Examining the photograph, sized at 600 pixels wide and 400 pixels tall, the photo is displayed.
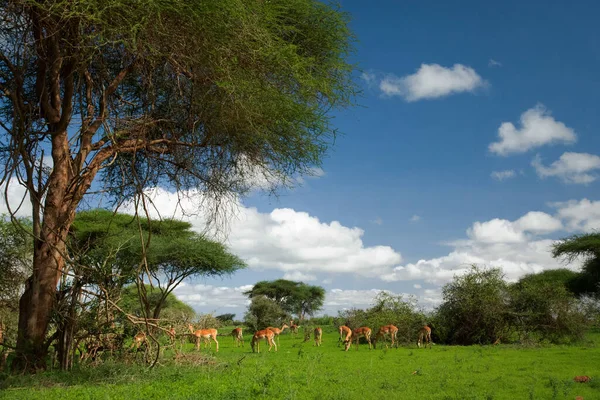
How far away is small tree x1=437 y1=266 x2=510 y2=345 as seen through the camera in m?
23.1

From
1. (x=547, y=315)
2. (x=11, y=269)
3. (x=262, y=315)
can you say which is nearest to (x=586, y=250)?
(x=547, y=315)

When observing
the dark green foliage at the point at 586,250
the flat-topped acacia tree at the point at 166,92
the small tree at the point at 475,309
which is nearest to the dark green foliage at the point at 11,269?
the flat-topped acacia tree at the point at 166,92

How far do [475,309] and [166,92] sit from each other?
16.8m

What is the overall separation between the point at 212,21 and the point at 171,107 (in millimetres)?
3624

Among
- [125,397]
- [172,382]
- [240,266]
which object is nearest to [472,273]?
[240,266]

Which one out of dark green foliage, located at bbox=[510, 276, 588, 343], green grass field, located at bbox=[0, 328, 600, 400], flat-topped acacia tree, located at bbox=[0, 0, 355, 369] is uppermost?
flat-topped acacia tree, located at bbox=[0, 0, 355, 369]

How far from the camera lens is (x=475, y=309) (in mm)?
23484

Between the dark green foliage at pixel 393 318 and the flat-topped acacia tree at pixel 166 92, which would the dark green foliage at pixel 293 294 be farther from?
the flat-topped acacia tree at pixel 166 92

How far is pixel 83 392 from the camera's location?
8984 millimetres

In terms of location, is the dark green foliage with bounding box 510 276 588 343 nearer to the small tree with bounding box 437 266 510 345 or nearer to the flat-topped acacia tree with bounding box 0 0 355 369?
the small tree with bounding box 437 266 510 345

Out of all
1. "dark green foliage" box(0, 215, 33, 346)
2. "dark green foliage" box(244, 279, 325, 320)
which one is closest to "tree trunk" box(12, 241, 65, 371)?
"dark green foliage" box(0, 215, 33, 346)

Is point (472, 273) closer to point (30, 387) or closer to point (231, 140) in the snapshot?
point (231, 140)

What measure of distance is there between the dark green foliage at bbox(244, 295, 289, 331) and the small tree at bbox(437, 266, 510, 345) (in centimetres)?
1433

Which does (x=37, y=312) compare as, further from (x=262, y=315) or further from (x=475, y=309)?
(x=262, y=315)
